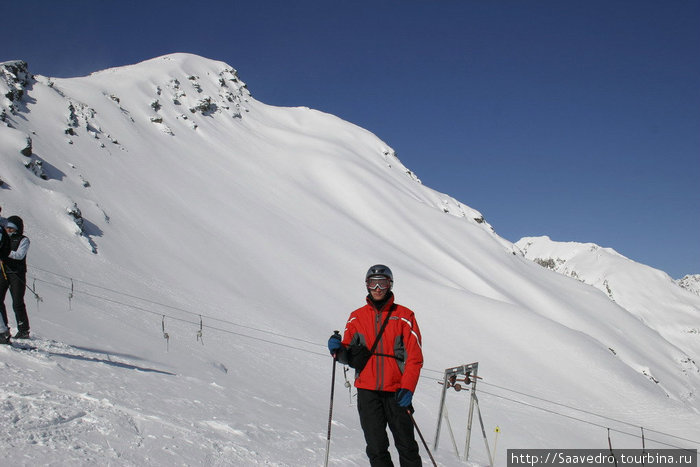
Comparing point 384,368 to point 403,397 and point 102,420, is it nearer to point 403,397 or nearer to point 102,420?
point 403,397

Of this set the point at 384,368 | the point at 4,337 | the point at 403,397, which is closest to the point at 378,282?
the point at 384,368

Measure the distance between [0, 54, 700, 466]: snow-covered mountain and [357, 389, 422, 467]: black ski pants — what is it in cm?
141

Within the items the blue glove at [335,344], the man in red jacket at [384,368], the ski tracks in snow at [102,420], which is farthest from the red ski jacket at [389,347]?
the ski tracks in snow at [102,420]

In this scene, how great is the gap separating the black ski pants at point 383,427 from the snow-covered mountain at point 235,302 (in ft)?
4.63

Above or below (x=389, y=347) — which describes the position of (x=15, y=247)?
above

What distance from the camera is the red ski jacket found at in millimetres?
5160

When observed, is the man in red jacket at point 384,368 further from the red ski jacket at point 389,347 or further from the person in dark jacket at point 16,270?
the person in dark jacket at point 16,270

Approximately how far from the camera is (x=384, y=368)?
5215mm

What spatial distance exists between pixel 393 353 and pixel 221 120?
7812cm

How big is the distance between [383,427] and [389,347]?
907 mm

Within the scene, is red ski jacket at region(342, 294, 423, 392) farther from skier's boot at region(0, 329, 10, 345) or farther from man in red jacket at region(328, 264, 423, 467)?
skier's boot at region(0, 329, 10, 345)

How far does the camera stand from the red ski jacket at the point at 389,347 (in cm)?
516

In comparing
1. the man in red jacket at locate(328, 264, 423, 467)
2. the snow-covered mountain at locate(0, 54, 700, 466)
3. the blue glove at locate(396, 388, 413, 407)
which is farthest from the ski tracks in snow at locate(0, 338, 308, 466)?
the blue glove at locate(396, 388, 413, 407)

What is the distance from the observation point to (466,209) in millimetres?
102688
